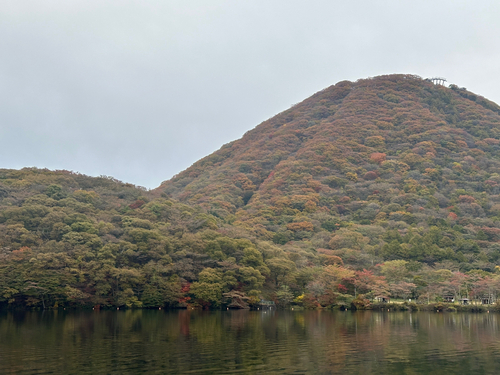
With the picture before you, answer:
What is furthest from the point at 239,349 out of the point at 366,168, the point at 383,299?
the point at 366,168

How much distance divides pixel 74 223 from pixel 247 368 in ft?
126

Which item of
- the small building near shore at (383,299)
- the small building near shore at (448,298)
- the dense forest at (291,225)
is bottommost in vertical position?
the small building near shore at (448,298)

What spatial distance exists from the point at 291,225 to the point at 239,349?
186 feet

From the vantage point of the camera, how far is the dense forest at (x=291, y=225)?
4497cm

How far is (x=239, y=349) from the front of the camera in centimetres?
1902

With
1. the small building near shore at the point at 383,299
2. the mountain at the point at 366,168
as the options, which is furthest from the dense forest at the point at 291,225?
the small building near shore at the point at 383,299

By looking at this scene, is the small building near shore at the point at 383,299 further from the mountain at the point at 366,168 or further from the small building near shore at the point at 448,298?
the mountain at the point at 366,168

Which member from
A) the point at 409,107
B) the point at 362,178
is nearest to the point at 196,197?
the point at 362,178

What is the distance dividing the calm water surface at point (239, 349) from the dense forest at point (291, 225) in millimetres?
16882

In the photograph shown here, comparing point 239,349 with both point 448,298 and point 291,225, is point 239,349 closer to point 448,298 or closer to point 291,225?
point 448,298

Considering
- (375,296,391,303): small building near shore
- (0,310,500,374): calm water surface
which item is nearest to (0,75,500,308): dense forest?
(375,296,391,303): small building near shore

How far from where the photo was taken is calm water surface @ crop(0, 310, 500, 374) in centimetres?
1534

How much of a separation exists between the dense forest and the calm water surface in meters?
16.9

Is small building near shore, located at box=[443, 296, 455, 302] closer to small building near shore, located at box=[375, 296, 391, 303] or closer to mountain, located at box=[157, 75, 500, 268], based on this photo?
small building near shore, located at box=[375, 296, 391, 303]
